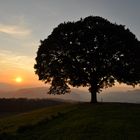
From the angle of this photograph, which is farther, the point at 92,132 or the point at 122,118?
the point at 122,118

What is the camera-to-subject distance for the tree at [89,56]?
79.9 meters

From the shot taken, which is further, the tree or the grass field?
the tree

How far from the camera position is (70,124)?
46.8m

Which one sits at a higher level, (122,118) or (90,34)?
(90,34)

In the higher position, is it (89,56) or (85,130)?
(89,56)

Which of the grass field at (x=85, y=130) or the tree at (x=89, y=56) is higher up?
Answer: the tree at (x=89, y=56)

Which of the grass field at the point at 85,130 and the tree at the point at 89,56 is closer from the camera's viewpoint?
the grass field at the point at 85,130

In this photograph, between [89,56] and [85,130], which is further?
[89,56]

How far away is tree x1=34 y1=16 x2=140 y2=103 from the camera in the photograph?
7988 centimetres

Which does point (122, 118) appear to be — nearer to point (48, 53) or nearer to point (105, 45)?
point (105, 45)

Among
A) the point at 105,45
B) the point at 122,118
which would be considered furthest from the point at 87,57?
the point at 122,118

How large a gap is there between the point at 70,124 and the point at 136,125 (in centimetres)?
821

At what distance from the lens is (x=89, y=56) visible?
7950cm

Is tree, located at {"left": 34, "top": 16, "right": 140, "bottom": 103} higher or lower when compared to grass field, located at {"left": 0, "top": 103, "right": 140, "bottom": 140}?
higher
